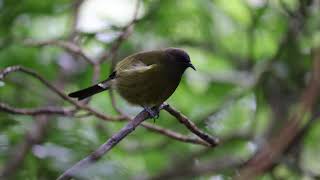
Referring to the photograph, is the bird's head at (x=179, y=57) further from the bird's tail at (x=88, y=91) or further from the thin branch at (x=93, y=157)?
the thin branch at (x=93, y=157)

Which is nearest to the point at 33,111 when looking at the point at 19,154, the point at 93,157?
the point at 19,154

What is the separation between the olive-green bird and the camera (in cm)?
287

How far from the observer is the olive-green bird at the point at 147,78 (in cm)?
287

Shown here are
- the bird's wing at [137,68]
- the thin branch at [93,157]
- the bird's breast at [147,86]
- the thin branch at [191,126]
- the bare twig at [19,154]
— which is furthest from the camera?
the bird's wing at [137,68]

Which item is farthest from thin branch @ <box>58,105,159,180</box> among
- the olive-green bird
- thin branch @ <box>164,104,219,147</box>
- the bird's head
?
the bird's head

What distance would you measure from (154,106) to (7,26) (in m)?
1.30

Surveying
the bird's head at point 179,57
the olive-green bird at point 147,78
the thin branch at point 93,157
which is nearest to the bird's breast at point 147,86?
the olive-green bird at point 147,78

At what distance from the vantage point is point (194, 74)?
4559 millimetres

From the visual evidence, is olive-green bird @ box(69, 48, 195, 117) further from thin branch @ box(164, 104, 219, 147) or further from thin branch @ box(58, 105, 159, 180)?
thin branch @ box(58, 105, 159, 180)

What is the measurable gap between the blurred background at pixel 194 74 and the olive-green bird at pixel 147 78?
4.1 inches

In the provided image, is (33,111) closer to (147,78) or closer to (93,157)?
(147,78)

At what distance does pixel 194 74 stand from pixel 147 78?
1615mm

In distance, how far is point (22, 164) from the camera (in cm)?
253

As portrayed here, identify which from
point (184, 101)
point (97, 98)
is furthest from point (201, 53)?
point (97, 98)
